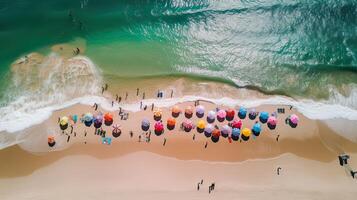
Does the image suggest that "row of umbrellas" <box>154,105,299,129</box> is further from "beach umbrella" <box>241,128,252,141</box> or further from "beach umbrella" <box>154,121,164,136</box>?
"beach umbrella" <box>241,128,252,141</box>

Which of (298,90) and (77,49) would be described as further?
(77,49)

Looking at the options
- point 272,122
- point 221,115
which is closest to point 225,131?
point 221,115

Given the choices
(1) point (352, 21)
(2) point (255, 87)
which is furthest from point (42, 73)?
(1) point (352, 21)

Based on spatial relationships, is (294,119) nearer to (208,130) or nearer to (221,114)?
(221,114)

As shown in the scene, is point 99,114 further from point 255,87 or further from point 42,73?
point 255,87

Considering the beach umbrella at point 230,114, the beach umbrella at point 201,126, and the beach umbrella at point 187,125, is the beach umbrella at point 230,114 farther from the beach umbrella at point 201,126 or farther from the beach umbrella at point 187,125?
the beach umbrella at point 187,125

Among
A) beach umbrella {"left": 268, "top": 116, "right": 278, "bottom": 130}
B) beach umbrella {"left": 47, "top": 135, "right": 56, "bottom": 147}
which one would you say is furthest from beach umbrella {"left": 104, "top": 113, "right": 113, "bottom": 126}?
beach umbrella {"left": 268, "top": 116, "right": 278, "bottom": 130}
